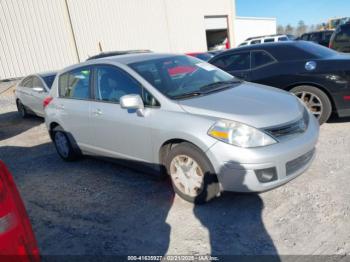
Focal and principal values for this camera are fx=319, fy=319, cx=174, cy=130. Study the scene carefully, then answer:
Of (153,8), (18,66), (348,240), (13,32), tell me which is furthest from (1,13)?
(348,240)

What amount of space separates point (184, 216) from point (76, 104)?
2.46 metres

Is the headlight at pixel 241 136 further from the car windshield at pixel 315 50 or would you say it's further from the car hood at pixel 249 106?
the car windshield at pixel 315 50

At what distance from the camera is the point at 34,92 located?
29.4 feet

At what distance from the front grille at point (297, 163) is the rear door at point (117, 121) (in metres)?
1.54

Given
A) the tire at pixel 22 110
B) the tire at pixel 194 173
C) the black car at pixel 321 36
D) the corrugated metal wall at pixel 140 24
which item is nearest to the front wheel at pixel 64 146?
the tire at pixel 194 173

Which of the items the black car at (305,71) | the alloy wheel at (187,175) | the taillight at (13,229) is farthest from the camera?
the black car at (305,71)

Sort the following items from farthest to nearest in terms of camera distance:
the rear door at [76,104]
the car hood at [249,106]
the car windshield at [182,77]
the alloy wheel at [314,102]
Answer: the alloy wheel at [314,102] < the rear door at [76,104] < the car windshield at [182,77] < the car hood at [249,106]

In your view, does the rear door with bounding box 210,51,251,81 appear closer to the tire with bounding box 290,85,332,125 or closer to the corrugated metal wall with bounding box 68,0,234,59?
the tire with bounding box 290,85,332,125

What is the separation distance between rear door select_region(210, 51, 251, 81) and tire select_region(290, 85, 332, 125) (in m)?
1.04

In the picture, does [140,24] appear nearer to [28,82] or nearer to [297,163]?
[28,82]

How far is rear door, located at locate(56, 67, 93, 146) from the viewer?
4.58 metres

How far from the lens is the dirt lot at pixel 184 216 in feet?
9.32

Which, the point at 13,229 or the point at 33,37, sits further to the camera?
the point at 33,37

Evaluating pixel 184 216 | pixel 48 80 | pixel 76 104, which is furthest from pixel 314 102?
pixel 48 80
